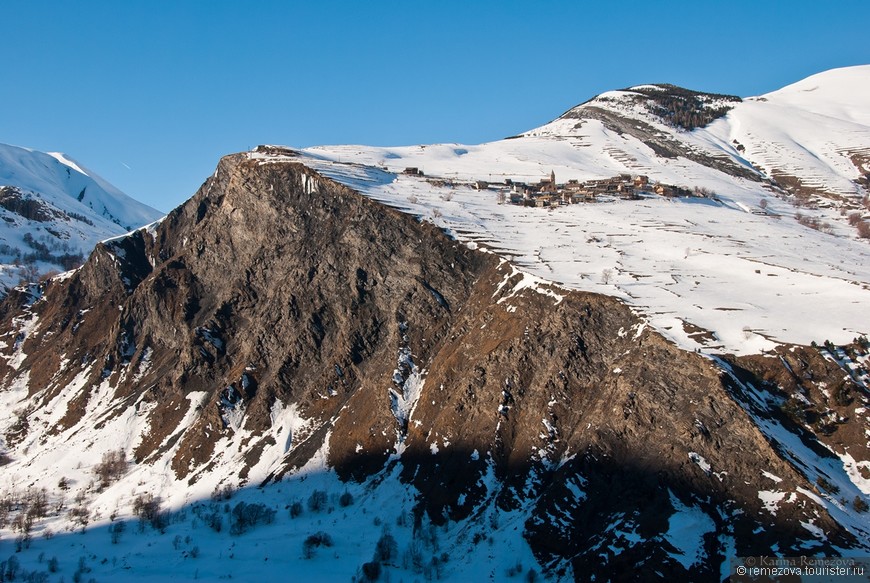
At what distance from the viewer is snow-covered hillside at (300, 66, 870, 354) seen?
73.2 metres

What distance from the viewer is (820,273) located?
288ft

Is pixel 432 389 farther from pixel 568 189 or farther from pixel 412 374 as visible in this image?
pixel 568 189

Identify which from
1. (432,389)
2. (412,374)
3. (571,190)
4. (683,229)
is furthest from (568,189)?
(432,389)

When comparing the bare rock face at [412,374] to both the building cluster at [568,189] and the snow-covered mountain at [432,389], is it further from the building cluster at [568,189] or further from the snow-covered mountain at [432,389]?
the building cluster at [568,189]

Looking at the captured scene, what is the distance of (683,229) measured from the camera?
366ft

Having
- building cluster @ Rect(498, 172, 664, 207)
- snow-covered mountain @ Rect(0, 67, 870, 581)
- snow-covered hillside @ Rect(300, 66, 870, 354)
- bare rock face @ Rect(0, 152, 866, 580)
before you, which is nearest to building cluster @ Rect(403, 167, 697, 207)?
building cluster @ Rect(498, 172, 664, 207)

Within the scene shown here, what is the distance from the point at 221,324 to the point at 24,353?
45.7 meters

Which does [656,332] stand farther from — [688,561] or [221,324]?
[221,324]

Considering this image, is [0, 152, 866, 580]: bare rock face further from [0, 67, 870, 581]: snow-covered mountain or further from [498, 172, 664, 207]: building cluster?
[498, 172, 664, 207]: building cluster

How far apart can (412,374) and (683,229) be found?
182ft

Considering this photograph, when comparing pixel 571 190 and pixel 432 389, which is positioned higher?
pixel 571 190

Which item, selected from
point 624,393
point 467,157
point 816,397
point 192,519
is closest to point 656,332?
point 624,393

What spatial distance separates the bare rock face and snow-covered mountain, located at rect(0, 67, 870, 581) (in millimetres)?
291

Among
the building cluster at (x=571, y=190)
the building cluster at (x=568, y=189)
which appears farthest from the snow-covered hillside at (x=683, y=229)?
the building cluster at (x=571, y=190)
